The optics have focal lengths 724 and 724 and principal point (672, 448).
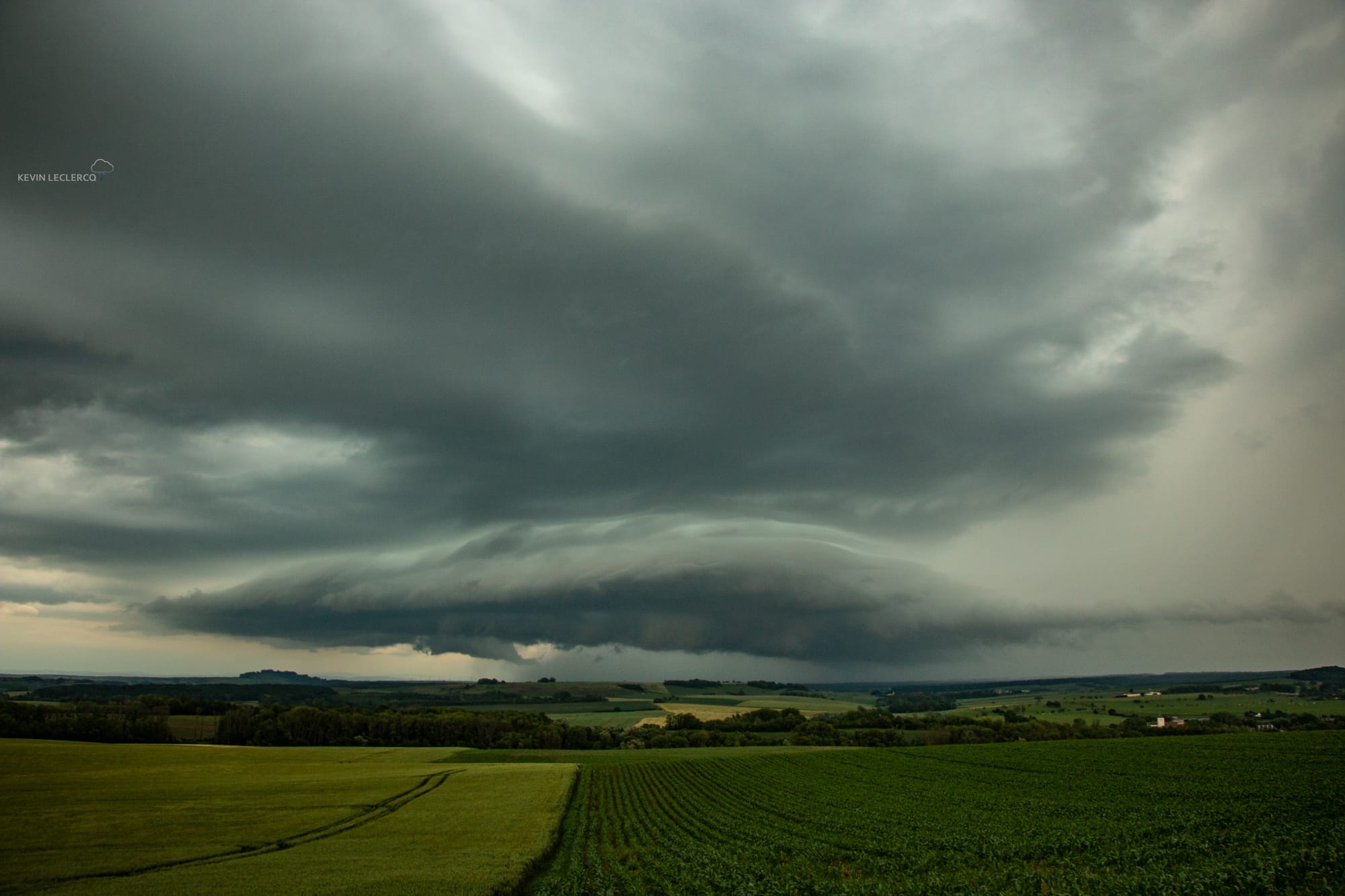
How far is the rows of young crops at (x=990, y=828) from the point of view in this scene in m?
33.6

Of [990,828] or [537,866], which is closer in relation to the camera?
[537,866]

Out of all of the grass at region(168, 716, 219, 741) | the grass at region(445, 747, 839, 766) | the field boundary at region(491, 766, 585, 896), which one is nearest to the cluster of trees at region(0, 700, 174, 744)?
the grass at region(168, 716, 219, 741)

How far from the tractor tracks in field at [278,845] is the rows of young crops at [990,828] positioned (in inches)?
592

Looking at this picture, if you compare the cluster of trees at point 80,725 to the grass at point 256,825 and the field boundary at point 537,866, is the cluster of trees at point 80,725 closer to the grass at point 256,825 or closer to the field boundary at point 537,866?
the grass at point 256,825

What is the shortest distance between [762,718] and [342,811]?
15045cm

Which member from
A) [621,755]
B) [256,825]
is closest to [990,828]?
[256,825]

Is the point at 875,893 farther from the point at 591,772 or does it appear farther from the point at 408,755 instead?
the point at 408,755

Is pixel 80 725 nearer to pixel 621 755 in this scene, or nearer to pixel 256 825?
pixel 621 755

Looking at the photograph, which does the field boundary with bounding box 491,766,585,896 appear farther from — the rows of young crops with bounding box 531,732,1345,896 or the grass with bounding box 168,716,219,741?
the grass with bounding box 168,716,219,741

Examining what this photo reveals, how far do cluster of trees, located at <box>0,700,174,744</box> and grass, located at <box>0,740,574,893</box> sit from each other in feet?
89.1

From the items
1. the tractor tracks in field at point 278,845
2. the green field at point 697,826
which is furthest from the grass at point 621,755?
the tractor tracks in field at point 278,845

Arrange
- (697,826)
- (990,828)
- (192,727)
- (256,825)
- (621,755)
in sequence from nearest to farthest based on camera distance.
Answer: (990,828)
(256,825)
(697,826)
(621,755)
(192,727)

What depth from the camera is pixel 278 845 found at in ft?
143

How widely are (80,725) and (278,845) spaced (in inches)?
3904
